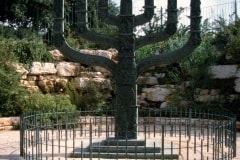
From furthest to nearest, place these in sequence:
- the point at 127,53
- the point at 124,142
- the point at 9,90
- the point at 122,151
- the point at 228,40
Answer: the point at 228,40
the point at 9,90
the point at 127,53
the point at 124,142
the point at 122,151

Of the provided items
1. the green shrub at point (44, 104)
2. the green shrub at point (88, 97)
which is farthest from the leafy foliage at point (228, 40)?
the green shrub at point (44, 104)

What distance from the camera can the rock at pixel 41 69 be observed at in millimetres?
12227

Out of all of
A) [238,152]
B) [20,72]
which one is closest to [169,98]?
[20,72]

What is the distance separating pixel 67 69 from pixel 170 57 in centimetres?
657

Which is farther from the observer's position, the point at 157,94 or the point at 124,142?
the point at 157,94

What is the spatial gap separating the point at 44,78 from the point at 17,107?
1735 millimetres

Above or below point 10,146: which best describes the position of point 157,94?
above

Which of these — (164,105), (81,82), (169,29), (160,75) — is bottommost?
(164,105)

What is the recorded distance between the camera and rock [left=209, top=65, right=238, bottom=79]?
1172cm

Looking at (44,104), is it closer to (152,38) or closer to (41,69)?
(41,69)

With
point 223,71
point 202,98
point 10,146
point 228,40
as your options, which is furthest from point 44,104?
point 228,40

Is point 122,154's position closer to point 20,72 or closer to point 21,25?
point 20,72

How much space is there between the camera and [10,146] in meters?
7.54

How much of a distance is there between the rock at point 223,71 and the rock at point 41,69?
4.24 metres
